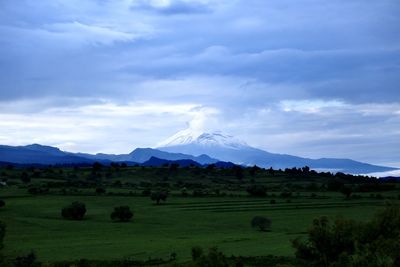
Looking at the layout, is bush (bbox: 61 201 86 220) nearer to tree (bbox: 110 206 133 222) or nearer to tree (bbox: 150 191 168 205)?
tree (bbox: 110 206 133 222)

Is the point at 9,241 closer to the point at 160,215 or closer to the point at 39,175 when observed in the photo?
the point at 160,215

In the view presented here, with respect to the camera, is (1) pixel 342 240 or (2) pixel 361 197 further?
(2) pixel 361 197

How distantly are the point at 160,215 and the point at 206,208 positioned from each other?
12.6 m

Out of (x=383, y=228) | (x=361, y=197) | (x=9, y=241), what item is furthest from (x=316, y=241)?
(x=361, y=197)

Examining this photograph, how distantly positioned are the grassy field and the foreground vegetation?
12 centimetres

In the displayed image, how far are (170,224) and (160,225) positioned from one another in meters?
1.99

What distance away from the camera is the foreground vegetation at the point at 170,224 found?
183 ft

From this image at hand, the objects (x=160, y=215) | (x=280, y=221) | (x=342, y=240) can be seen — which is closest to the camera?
(x=342, y=240)

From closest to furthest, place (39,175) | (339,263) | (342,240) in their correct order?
(339,263), (342,240), (39,175)

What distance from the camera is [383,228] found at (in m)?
50.5

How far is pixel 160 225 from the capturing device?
297 ft

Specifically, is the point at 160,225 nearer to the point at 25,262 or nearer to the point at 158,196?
the point at 158,196

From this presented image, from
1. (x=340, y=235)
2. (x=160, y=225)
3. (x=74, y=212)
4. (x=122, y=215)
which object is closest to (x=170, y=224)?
(x=160, y=225)

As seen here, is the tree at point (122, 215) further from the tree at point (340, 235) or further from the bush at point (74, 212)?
the tree at point (340, 235)
